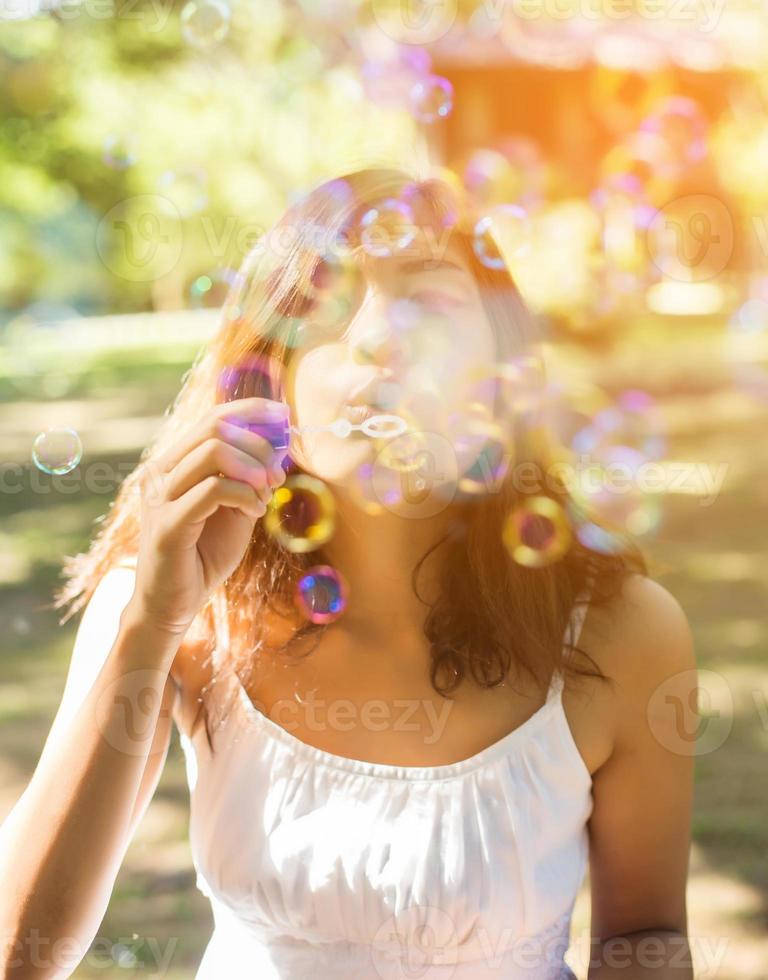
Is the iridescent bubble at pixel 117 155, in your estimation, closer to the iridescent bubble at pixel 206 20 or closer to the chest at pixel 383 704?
the iridescent bubble at pixel 206 20

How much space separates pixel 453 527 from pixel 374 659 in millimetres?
182

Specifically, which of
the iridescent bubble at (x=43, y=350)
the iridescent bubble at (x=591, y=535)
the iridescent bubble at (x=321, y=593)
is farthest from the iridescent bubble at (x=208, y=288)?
the iridescent bubble at (x=43, y=350)

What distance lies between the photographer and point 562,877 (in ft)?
4.02

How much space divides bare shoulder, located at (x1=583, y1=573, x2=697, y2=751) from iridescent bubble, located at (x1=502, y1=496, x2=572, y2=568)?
82 mm

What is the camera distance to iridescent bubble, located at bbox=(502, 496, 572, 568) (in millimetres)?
1303

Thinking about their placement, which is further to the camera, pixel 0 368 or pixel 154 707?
pixel 0 368

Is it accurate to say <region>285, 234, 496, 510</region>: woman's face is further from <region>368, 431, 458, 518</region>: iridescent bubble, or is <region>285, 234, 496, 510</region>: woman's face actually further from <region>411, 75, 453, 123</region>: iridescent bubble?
<region>411, 75, 453, 123</region>: iridescent bubble

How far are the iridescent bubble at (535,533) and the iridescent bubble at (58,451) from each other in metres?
0.91

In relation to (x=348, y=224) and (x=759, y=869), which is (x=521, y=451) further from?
(x=759, y=869)

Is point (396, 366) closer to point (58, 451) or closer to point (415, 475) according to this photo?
point (415, 475)

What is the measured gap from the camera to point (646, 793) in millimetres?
1261

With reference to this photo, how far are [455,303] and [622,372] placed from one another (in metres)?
8.01

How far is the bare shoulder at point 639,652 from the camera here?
1258mm

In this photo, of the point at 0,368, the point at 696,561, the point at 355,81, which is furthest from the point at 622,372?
the point at 0,368
